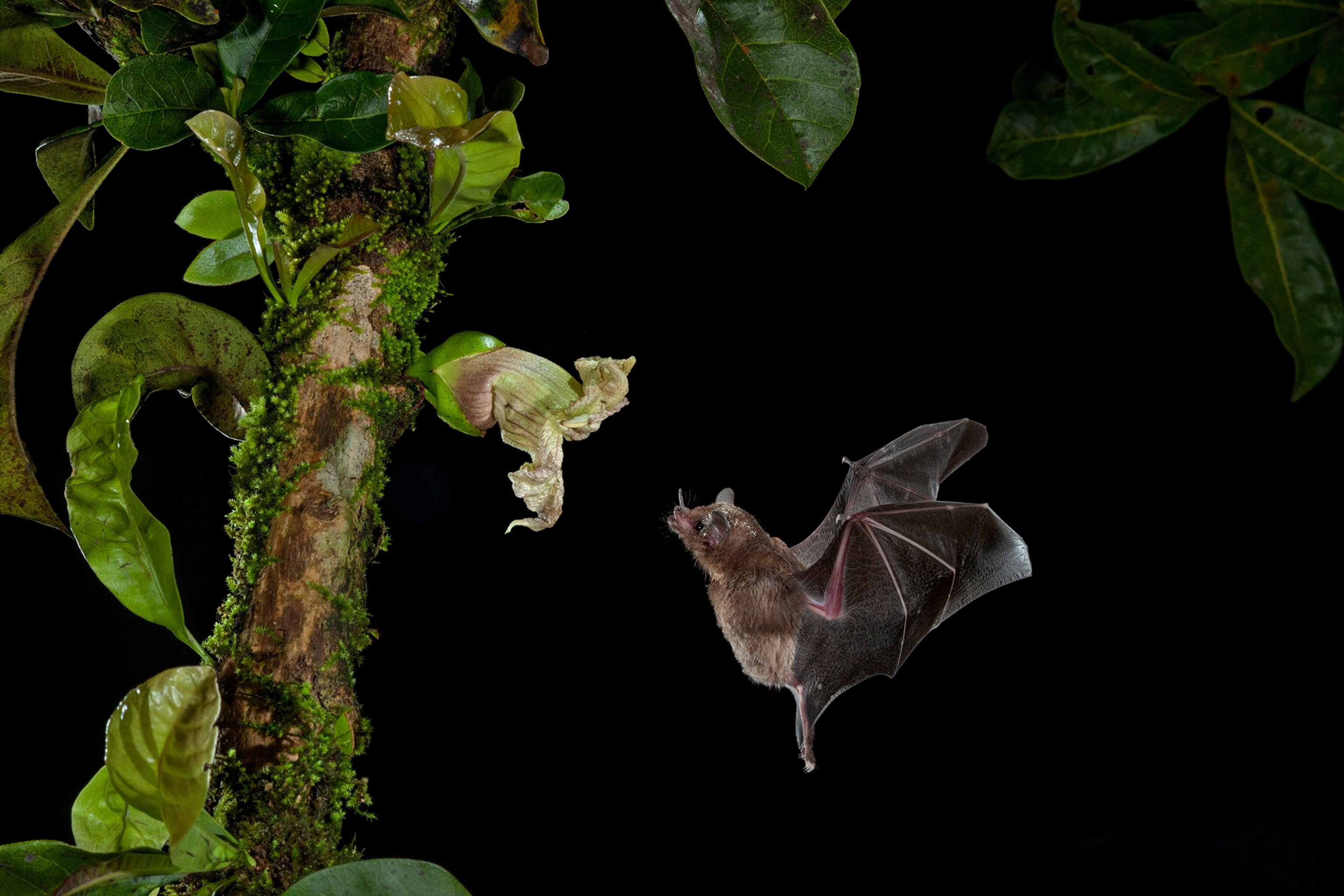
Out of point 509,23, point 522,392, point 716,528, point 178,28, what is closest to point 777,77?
point 509,23

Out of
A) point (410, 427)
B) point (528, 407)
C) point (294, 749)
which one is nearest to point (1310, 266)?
point (528, 407)

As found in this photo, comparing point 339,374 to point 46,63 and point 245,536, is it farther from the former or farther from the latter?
point 46,63

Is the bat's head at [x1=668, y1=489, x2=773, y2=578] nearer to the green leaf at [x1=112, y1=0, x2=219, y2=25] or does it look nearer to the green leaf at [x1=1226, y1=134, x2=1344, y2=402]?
the green leaf at [x1=1226, y1=134, x2=1344, y2=402]

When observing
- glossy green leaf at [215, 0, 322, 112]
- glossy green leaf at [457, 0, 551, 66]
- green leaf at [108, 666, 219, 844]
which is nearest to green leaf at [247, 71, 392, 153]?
glossy green leaf at [215, 0, 322, 112]

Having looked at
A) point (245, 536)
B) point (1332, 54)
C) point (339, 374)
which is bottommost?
point (245, 536)

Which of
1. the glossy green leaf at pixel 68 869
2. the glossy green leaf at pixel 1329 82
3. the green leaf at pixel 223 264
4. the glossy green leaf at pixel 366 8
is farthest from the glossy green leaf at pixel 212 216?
the glossy green leaf at pixel 1329 82

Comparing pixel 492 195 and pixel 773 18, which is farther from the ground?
pixel 773 18

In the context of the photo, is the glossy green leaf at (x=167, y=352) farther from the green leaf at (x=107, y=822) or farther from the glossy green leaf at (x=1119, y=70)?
the glossy green leaf at (x=1119, y=70)
